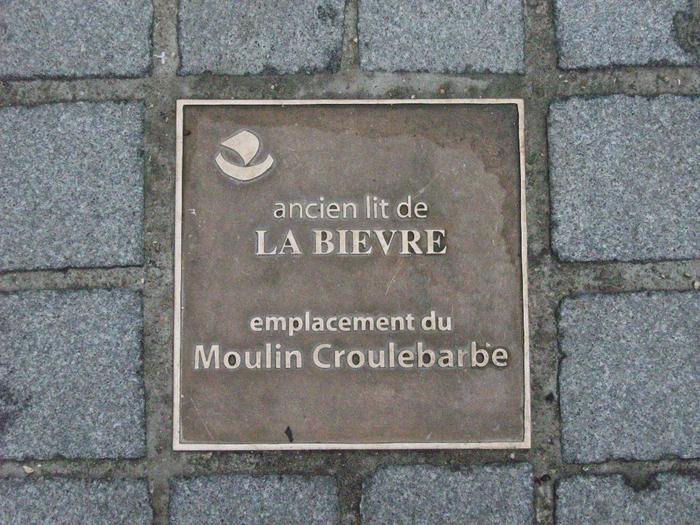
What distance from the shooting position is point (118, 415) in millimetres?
1901

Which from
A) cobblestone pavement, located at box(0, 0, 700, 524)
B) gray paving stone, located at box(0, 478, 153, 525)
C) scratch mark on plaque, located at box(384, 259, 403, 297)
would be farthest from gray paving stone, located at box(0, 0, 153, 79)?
gray paving stone, located at box(0, 478, 153, 525)

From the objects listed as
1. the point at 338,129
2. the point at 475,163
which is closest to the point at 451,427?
the point at 475,163

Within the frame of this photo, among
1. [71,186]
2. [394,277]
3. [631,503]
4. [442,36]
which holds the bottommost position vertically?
[631,503]

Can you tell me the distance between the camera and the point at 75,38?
1.98 meters

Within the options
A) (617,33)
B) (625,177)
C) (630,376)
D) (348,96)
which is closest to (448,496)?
(630,376)

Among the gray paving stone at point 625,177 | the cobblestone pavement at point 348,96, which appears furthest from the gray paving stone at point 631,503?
the gray paving stone at point 625,177

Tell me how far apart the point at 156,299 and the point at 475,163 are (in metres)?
1.06

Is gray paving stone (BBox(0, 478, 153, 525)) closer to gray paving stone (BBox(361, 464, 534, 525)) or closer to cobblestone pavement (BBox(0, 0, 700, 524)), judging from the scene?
cobblestone pavement (BBox(0, 0, 700, 524))

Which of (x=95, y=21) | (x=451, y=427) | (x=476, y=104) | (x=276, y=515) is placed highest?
(x=95, y=21)

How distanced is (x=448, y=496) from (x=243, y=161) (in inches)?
46.4

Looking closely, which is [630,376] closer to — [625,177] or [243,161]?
[625,177]

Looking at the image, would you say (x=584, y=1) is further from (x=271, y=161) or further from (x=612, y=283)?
(x=271, y=161)

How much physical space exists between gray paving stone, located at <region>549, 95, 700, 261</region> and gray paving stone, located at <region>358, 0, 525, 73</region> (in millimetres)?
248

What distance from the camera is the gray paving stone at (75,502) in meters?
1.88
